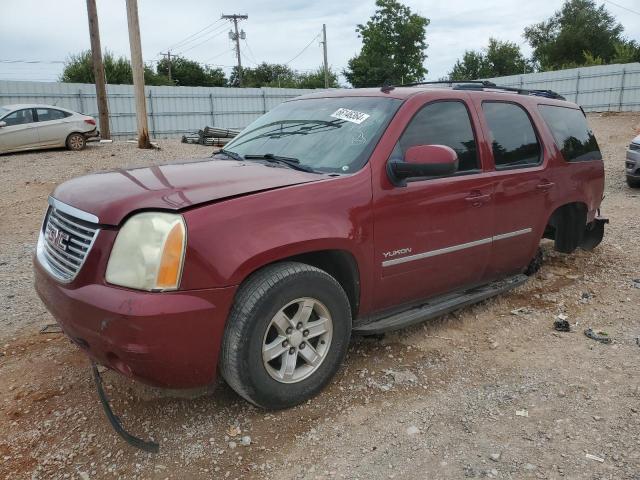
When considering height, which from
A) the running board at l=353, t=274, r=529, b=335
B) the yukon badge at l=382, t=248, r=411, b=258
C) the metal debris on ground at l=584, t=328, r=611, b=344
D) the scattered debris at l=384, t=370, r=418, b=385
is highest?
the yukon badge at l=382, t=248, r=411, b=258

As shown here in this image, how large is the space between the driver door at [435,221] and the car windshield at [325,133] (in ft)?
0.70

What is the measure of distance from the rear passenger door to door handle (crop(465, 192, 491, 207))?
138 millimetres

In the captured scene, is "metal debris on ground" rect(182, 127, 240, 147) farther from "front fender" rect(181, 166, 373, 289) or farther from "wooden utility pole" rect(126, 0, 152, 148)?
"front fender" rect(181, 166, 373, 289)

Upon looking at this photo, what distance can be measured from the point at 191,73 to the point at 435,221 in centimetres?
6148

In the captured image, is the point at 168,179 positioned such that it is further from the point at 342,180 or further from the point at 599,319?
the point at 599,319

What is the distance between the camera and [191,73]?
60062 mm

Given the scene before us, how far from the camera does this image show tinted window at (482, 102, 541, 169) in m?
4.03

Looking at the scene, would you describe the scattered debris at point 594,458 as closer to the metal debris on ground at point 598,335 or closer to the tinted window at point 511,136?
the metal debris on ground at point 598,335

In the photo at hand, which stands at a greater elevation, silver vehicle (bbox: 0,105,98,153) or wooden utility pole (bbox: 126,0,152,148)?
wooden utility pole (bbox: 126,0,152,148)

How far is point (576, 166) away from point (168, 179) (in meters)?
3.60

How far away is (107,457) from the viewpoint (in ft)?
8.54

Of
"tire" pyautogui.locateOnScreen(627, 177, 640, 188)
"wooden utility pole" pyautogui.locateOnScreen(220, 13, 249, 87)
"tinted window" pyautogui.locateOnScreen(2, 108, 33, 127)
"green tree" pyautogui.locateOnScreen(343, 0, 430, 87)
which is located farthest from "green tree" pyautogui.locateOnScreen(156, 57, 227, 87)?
"tire" pyautogui.locateOnScreen(627, 177, 640, 188)

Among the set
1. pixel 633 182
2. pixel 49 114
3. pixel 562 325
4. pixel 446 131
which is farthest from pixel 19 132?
pixel 562 325

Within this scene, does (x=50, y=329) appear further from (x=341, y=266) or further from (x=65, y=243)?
(x=341, y=266)
